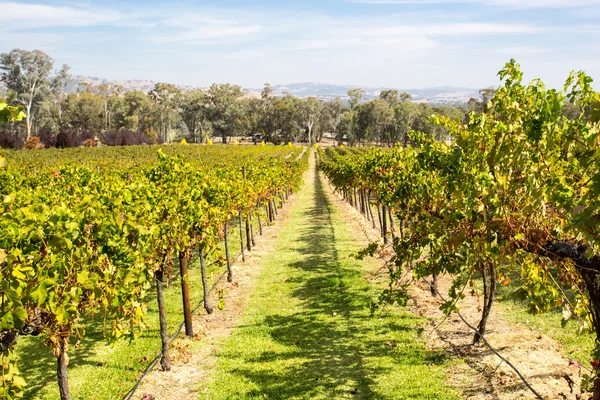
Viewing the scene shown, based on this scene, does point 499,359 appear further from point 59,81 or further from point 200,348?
point 59,81

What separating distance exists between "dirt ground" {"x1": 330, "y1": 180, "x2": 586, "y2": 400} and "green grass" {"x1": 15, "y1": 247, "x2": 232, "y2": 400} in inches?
216

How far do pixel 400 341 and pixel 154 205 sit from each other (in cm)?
604

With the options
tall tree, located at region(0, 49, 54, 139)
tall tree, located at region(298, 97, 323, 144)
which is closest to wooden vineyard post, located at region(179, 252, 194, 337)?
tall tree, located at region(0, 49, 54, 139)

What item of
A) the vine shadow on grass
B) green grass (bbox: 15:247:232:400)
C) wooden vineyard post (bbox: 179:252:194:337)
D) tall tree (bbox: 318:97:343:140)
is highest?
tall tree (bbox: 318:97:343:140)

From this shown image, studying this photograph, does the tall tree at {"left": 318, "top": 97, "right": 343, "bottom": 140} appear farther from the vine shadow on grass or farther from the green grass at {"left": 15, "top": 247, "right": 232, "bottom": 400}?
the green grass at {"left": 15, "top": 247, "right": 232, "bottom": 400}

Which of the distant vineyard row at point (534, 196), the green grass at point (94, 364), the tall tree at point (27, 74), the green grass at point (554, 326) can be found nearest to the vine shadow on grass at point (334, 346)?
the green grass at point (94, 364)

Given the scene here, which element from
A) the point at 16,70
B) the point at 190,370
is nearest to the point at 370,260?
the point at 190,370

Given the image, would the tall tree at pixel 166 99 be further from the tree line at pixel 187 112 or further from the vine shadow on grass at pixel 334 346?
the vine shadow on grass at pixel 334 346

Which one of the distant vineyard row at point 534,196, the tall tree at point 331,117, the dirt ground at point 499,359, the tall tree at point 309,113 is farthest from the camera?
the tall tree at point 331,117

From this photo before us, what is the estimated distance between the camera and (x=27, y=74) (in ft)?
341

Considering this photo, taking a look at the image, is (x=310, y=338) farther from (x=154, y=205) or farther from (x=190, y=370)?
(x=154, y=205)

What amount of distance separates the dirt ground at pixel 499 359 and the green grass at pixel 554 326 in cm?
20

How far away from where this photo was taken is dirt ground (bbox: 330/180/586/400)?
7.63 metres

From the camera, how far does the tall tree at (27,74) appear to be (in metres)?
102
